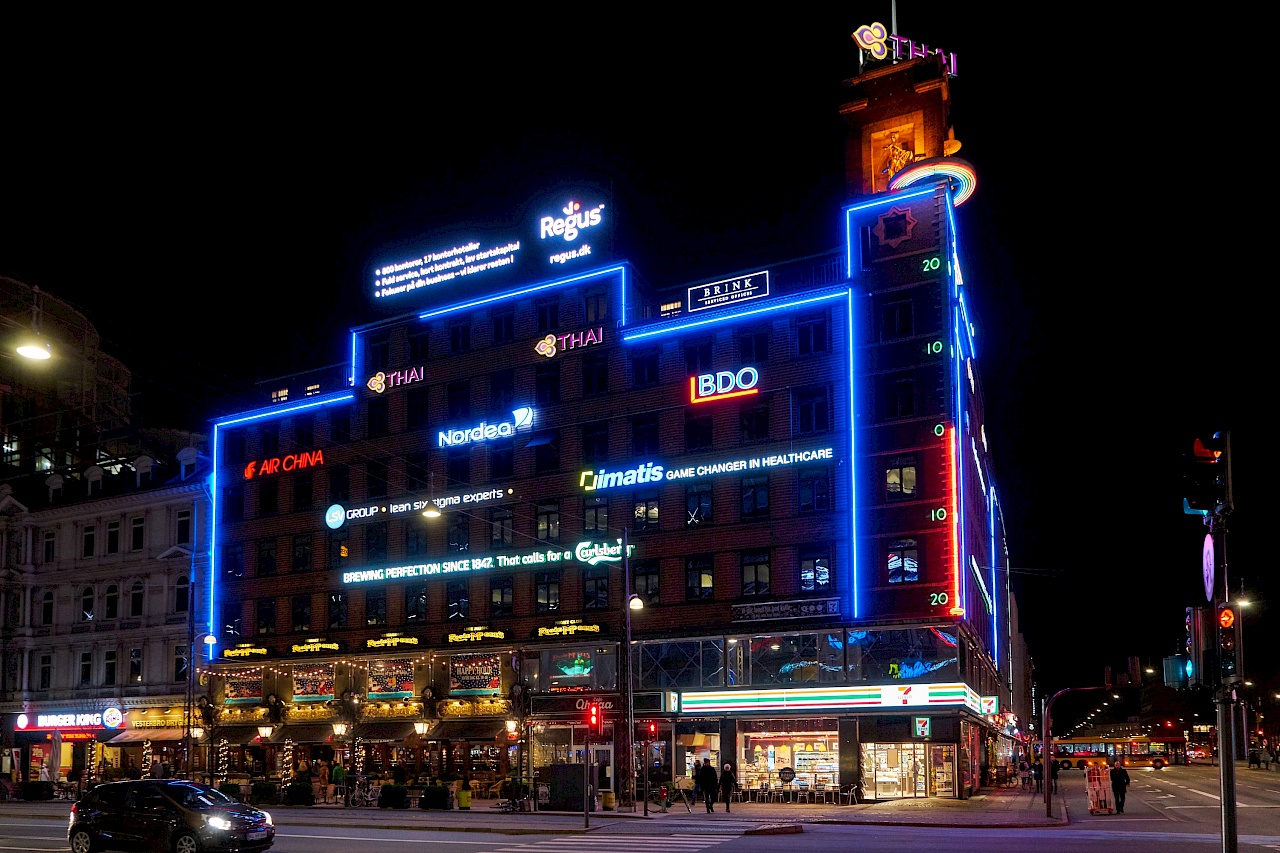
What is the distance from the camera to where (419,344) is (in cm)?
6153

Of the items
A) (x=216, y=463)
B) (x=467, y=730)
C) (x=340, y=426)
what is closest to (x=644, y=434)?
(x=467, y=730)

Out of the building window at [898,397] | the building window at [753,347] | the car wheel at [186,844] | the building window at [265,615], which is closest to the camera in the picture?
the car wheel at [186,844]

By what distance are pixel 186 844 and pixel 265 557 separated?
1591 inches

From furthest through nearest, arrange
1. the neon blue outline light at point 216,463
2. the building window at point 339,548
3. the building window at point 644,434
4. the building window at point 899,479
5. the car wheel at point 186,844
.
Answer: the neon blue outline light at point 216,463
the building window at point 339,548
the building window at point 644,434
the building window at point 899,479
the car wheel at point 186,844

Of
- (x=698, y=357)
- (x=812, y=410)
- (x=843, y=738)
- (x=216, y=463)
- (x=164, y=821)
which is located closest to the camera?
(x=164, y=821)

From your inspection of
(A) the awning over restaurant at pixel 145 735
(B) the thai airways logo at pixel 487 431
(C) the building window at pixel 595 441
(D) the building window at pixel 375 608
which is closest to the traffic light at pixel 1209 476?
(C) the building window at pixel 595 441

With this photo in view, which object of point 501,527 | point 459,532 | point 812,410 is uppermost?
point 812,410

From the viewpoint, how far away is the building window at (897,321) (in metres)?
49.6

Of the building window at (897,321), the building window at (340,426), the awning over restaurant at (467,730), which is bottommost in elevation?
the awning over restaurant at (467,730)

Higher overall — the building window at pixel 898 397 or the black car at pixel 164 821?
the building window at pixel 898 397

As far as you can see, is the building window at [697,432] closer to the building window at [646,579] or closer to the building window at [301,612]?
the building window at [646,579]

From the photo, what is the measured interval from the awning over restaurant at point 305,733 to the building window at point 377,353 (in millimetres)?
17907

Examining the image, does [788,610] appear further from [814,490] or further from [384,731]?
[384,731]

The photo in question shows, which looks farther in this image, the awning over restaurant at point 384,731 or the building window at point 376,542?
the building window at point 376,542
